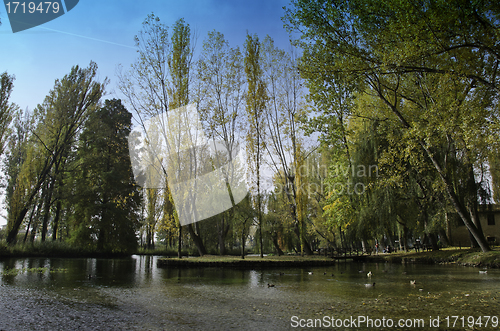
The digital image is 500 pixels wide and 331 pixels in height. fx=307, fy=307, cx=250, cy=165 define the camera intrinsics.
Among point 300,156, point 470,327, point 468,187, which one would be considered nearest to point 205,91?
point 300,156

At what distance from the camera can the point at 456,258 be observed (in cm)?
1563

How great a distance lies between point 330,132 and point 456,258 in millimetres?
9052

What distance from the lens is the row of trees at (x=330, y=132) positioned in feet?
31.7

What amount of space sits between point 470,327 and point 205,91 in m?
17.1

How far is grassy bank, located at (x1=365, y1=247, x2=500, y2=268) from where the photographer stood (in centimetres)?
1284

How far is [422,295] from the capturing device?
6.15 metres

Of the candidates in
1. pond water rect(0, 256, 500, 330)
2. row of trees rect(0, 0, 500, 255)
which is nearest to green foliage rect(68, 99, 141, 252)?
row of trees rect(0, 0, 500, 255)

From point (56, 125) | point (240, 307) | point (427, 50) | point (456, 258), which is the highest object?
point (56, 125)

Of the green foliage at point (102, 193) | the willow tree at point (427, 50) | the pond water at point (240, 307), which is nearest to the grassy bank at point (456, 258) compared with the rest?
the willow tree at point (427, 50)

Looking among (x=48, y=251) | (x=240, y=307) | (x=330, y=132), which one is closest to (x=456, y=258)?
(x=330, y=132)

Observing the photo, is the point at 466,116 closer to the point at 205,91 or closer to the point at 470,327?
the point at 470,327

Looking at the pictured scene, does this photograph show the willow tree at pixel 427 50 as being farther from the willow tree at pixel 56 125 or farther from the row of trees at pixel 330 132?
the willow tree at pixel 56 125

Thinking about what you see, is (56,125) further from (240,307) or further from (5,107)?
(240,307)

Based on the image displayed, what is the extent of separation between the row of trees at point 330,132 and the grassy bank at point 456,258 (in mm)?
938
